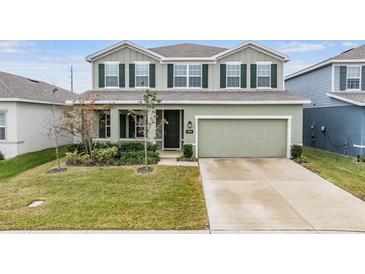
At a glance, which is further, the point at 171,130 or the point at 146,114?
the point at 171,130

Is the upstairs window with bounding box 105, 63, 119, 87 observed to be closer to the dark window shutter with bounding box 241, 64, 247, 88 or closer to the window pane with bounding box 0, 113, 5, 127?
the window pane with bounding box 0, 113, 5, 127

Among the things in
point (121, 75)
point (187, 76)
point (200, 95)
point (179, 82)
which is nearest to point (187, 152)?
point (200, 95)

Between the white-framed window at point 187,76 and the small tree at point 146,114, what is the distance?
264 cm

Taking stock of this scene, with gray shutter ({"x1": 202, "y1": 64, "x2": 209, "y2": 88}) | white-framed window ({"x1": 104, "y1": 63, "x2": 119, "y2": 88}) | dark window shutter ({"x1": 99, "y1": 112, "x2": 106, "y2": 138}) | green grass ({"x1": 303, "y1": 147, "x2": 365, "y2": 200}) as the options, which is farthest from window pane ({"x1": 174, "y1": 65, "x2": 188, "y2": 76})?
green grass ({"x1": 303, "y1": 147, "x2": 365, "y2": 200})

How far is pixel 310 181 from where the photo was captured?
10914 millimetres

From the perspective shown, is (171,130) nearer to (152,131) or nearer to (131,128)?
(152,131)

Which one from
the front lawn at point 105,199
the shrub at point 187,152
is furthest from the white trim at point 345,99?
the front lawn at point 105,199

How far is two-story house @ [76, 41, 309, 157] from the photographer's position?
51.1 ft

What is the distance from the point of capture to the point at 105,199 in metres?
8.73

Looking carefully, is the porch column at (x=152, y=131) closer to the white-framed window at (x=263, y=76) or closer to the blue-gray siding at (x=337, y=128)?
the white-framed window at (x=263, y=76)

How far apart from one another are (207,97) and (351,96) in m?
8.13

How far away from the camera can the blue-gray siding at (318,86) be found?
1827cm

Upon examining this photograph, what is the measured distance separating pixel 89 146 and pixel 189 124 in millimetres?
5053

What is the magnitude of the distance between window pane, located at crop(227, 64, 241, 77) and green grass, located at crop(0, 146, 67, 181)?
1060 centimetres
